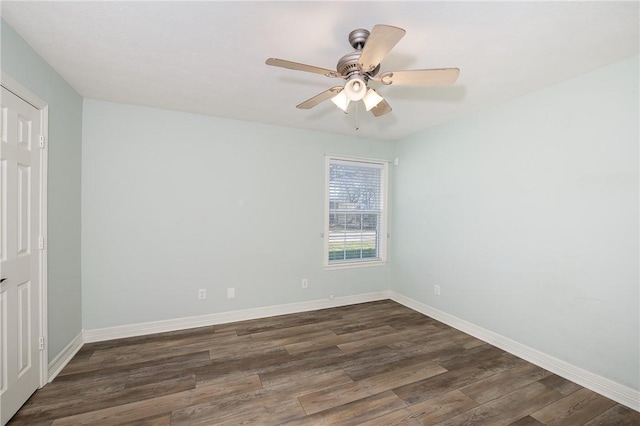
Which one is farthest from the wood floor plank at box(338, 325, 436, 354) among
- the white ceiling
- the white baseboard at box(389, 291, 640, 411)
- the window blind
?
the white ceiling

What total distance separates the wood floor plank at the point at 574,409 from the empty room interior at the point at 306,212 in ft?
0.07

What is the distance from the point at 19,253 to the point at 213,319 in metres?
1.95

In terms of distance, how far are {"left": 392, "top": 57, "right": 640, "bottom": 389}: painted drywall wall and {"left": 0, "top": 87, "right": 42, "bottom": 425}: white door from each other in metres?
3.99

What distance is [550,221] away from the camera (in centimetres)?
248

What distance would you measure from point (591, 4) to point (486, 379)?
2.68 meters

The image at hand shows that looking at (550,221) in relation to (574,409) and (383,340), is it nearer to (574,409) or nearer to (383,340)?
(574,409)

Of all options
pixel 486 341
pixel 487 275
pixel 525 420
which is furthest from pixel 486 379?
pixel 487 275

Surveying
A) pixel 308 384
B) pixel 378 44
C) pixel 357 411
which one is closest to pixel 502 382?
pixel 357 411

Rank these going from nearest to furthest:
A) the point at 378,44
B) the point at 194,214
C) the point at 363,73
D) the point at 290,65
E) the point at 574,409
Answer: the point at 378,44, the point at 290,65, the point at 363,73, the point at 574,409, the point at 194,214

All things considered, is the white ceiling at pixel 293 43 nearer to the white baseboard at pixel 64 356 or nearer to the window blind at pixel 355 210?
the window blind at pixel 355 210

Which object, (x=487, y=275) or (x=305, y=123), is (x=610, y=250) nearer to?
(x=487, y=275)

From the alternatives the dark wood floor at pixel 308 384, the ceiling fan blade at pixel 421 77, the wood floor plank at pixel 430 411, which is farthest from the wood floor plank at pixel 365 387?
the ceiling fan blade at pixel 421 77

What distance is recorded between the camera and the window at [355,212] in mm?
4082

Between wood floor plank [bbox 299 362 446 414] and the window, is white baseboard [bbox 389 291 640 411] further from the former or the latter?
the window
